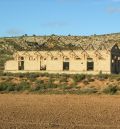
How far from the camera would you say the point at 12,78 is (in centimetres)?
4609

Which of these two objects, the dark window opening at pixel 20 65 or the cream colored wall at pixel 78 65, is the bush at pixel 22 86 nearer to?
the cream colored wall at pixel 78 65

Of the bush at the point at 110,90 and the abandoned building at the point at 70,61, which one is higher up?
the abandoned building at the point at 70,61

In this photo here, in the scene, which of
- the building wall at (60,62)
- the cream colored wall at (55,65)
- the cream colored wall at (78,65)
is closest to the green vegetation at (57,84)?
the cream colored wall at (78,65)

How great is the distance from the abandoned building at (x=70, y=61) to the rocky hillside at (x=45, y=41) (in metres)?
32.4

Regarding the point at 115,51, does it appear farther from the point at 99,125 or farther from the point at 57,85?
the point at 99,125

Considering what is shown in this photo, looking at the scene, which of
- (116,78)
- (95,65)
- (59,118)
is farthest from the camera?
(95,65)

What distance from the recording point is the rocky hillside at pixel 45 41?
312 ft

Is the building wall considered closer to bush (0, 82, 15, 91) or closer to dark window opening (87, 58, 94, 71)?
dark window opening (87, 58, 94, 71)

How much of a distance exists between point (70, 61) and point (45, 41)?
159 ft

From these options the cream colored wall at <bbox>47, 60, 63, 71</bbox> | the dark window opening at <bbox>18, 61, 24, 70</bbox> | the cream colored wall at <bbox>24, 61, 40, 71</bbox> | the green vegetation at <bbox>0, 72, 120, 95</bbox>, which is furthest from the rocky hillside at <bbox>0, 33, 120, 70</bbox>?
the green vegetation at <bbox>0, 72, 120, 95</bbox>

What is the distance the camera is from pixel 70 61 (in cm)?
5588

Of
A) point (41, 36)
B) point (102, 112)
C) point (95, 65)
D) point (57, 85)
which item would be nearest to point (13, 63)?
point (95, 65)

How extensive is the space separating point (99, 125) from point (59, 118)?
259 cm

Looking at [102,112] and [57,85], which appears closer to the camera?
[102,112]
